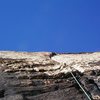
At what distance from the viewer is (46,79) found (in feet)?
29.4

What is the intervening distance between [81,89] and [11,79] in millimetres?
1903

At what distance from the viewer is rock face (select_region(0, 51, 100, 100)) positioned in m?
7.93

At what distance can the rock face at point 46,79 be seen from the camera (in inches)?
312

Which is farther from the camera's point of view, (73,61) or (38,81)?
(73,61)

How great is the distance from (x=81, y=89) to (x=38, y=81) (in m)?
1.21

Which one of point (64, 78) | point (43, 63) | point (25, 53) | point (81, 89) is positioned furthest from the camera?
point (25, 53)

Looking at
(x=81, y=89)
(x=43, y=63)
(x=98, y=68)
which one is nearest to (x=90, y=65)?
(x=98, y=68)

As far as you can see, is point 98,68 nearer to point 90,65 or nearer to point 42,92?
point 90,65

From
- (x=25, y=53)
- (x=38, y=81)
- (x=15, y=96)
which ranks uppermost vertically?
(x=25, y=53)

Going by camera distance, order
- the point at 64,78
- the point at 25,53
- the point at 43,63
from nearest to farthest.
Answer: the point at 64,78
the point at 43,63
the point at 25,53

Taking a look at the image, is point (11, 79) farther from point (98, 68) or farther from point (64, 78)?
point (98, 68)

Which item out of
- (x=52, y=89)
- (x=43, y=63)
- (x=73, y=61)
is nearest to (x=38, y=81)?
(x=52, y=89)

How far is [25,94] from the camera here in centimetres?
793

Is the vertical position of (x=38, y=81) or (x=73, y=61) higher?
(x=73, y=61)
